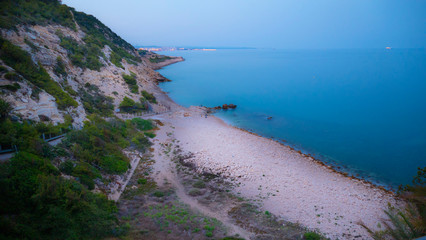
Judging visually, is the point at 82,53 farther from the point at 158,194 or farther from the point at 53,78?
the point at 158,194

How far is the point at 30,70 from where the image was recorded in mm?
18906

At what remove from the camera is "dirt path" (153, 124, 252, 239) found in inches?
476

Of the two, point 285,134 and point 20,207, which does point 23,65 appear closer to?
point 20,207

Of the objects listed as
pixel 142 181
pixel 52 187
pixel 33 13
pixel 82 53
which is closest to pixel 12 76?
pixel 52 187

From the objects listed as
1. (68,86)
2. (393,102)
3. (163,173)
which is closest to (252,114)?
(163,173)

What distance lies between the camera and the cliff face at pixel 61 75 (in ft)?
50.2

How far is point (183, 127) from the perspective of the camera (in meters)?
29.1

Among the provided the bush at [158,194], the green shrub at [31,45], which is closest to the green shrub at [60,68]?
the green shrub at [31,45]

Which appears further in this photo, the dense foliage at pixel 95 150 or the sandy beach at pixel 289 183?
the sandy beach at pixel 289 183

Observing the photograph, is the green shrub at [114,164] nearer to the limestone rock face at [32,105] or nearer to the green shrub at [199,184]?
the limestone rock face at [32,105]

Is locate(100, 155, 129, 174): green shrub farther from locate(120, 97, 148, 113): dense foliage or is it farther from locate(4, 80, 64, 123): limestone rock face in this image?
locate(120, 97, 148, 113): dense foliage

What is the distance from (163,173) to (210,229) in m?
7.58

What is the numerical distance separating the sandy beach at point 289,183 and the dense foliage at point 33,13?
20.2 metres

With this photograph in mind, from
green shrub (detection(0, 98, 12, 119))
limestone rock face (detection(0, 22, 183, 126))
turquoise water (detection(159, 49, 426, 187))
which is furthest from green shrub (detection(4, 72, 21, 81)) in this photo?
turquoise water (detection(159, 49, 426, 187))
